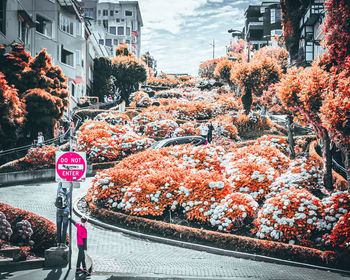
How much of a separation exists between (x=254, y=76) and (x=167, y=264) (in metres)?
25.7

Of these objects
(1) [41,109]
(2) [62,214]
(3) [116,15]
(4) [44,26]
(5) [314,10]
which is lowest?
(2) [62,214]

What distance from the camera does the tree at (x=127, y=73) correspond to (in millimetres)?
51875

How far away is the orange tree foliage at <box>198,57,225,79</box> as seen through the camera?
7794 cm

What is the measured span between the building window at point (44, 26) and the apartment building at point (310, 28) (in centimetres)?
2683

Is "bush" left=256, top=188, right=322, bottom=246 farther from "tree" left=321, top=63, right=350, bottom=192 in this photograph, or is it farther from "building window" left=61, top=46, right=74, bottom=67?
"building window" left=61, top=46, right=74, bottom=67

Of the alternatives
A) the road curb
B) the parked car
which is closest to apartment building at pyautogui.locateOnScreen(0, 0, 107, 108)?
the parked car

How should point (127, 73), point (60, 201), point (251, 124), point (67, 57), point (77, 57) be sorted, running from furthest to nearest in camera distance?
point (127, 73), point (77, 57), point (67, 57), point (251, 124), point (60, 201)

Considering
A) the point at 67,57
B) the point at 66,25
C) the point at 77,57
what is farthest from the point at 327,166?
the point at 77,57

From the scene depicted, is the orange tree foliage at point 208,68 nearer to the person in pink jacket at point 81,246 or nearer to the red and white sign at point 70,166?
the red and white sign at point 70,166

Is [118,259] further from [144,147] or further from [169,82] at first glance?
[169,82]

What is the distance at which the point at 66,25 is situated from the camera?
3706 centimetres

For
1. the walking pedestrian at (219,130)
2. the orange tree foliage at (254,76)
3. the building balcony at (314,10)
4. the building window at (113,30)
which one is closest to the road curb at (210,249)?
the walking pedestrian at (219,130)

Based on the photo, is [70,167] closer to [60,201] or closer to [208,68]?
[60,201]

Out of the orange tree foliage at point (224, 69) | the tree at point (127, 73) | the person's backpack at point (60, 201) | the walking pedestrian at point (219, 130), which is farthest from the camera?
the orange tree foliage at point (224, 69)
